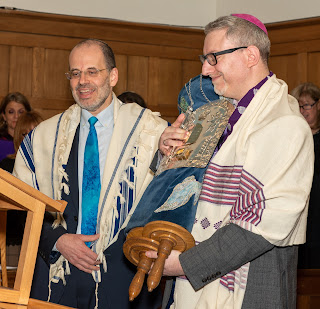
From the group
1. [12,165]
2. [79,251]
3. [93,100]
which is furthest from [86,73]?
[12,165]

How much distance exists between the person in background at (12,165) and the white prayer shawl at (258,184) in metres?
2.43

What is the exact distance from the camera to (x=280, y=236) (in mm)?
2256

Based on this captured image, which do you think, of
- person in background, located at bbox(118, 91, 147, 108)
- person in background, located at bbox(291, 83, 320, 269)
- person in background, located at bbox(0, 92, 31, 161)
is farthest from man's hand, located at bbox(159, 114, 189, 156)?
person in background, located at bbox(0, 92, 31, 161)

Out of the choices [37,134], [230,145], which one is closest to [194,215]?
[230,145]

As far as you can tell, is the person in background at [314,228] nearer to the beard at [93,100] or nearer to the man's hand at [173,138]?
the beard at [93,100]

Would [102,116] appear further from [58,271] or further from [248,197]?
[248,197]

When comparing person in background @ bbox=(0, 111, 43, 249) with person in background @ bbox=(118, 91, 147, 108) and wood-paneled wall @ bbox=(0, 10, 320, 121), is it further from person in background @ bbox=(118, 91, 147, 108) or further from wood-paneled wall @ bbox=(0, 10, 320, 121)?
wood-paneled wall @ bbox=(0, 10, 320, 121)

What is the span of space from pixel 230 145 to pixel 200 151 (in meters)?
0.13

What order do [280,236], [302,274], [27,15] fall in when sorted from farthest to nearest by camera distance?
1. [27,15]
2. [302,274]
3. [280,236]

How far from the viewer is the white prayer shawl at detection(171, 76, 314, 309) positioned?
7.43 feet

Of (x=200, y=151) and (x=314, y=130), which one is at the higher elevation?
(x=314, y=130)

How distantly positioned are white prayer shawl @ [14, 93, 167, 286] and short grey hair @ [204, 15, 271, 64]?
34.6 inches

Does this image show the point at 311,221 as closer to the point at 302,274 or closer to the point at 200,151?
the point at 302,274

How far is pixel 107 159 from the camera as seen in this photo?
3.21m
